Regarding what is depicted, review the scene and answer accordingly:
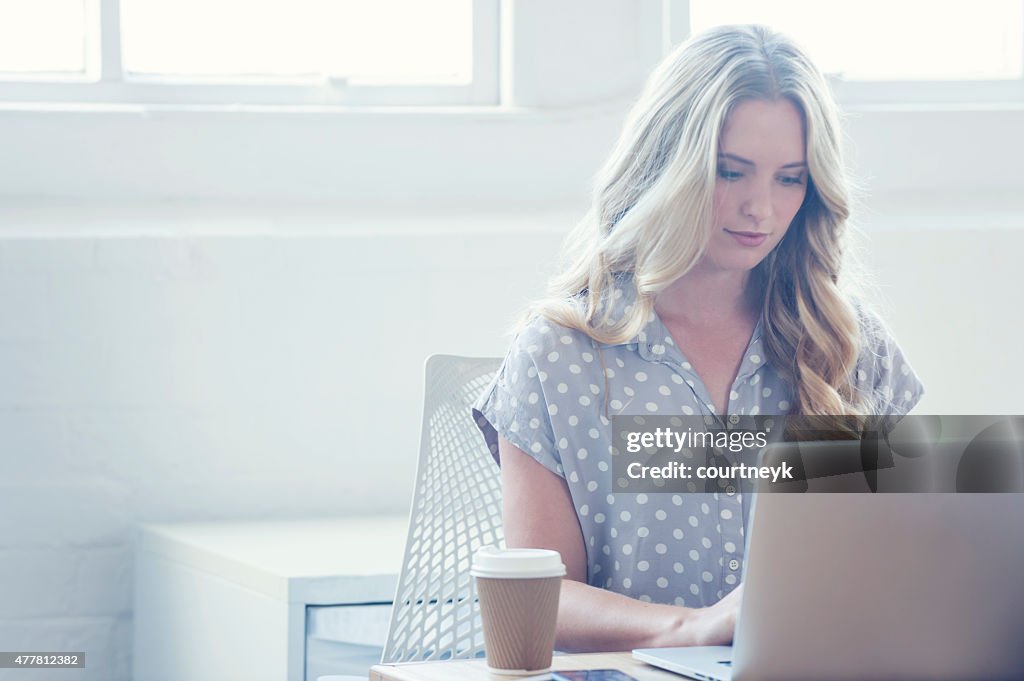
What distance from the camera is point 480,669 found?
41.7 inches

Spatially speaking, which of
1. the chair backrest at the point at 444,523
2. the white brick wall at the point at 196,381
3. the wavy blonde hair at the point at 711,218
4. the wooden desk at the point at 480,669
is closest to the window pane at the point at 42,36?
the white brick wall at the point at 196,381

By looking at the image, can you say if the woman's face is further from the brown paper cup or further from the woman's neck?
the brown paper cup

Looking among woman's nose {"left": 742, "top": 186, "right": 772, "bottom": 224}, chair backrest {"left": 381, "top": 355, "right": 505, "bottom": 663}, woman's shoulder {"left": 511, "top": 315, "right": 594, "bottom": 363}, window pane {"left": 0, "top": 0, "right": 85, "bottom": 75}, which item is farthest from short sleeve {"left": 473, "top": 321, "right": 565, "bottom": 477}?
window pane {"left": 0, "top": 0, "right": 85, "bottom": 75}

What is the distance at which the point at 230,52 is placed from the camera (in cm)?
256

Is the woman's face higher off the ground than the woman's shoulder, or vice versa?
the woman's face

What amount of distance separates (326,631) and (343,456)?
2.09ft

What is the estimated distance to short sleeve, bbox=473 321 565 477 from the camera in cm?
150

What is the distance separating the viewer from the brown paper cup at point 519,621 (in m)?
1.00

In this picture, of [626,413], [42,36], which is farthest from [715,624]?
[42,36]

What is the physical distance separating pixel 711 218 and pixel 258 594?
0.82 m

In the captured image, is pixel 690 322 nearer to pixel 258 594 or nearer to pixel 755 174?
pixel 755 174

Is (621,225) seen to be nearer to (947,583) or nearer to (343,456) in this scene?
(947,583)

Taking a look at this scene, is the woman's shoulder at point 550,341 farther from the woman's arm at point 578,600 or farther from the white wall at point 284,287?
the white wall at point 284,287

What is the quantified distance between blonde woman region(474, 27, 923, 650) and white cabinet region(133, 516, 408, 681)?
37 cm
